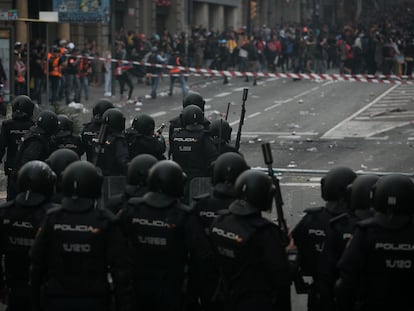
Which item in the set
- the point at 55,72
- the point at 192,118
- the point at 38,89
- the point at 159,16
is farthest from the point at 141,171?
the point at 159,16

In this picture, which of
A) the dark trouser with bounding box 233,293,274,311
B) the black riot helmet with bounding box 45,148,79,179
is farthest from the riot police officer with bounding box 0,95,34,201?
the dark trouser with bounding box 233,293,274,311

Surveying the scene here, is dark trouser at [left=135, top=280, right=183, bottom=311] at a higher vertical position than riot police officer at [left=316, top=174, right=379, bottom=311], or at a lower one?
lower

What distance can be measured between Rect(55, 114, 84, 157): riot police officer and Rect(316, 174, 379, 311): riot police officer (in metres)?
4.91

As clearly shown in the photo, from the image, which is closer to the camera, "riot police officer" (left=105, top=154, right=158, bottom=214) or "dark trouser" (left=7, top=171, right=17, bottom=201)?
"riot police officer" (left=105, top=154, right=158, bottom=214)

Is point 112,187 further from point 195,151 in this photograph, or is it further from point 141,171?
point 195,151

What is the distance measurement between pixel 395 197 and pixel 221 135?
5.28m

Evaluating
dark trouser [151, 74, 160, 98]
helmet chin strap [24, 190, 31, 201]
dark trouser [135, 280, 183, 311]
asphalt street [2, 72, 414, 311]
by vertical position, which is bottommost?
asphalt street [2, 72, 414, 311]

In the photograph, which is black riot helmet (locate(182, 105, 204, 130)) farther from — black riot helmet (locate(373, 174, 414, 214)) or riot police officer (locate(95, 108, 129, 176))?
black riot helmet (locate(373, 174, 414, 214))

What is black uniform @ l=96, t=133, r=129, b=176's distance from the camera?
11.0 m

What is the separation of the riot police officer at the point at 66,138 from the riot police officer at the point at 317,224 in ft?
14.9

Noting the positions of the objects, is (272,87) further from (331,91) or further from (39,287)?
(39,287)

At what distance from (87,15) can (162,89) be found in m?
5.82

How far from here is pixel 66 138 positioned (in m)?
11.7

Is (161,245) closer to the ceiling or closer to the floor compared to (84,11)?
closer to the floor
